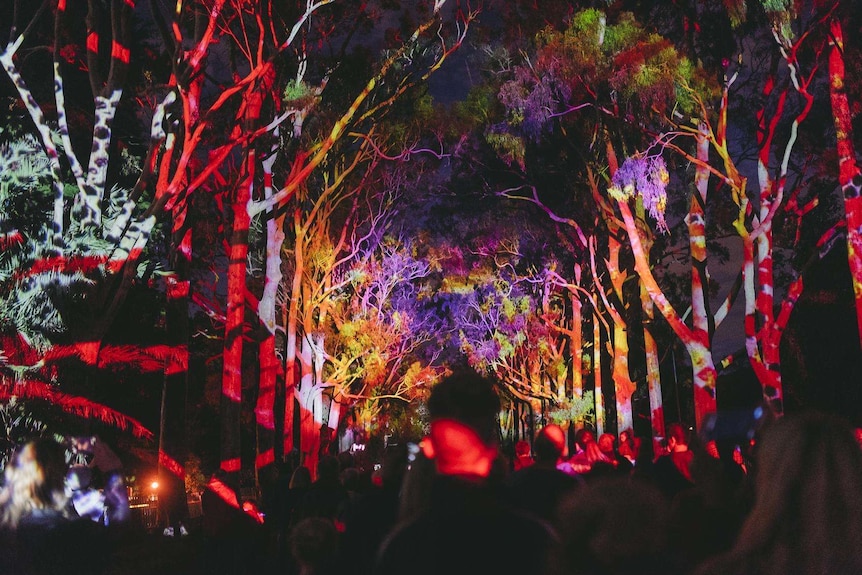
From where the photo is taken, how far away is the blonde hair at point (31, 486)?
141 inches

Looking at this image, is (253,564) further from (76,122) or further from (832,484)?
(76,122)

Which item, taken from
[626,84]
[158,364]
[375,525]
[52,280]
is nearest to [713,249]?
[626,84]

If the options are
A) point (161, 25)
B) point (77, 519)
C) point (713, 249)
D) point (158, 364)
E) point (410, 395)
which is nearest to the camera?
point (77, 519)

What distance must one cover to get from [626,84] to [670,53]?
118 cm

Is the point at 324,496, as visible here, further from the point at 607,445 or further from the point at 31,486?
the point at 31,486

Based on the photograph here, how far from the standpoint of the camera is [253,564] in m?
7.91

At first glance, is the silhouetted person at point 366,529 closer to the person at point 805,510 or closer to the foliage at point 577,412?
the person at point 805,510

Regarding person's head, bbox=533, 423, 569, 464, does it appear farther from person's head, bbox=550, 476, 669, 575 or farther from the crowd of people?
person's head, bbox=550, 476, 669, 575

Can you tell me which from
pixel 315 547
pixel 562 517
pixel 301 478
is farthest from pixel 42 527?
pixel 301 478

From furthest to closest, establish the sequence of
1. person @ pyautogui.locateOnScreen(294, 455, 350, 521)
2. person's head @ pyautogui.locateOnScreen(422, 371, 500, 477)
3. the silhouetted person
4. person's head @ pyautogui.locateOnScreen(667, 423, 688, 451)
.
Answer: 1. person's head @ pyautogui.locateOnScreen(667, 423, 688, 451)
2. person @ pyautogui.locateOnScreen(294, 455, 350, 521)
3. the silhouetted person
4. person's head @ pyautogui.locateOnScreen(422, 371, 500, 477)

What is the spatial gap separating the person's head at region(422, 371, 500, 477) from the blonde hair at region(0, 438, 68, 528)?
1.95 metres

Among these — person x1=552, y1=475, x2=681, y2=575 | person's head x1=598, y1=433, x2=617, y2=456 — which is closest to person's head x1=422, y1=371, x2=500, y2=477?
person x1=552, y1=475, x2=681, y2=575

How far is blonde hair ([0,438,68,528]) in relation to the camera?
358 centimetres

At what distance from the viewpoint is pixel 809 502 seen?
2270 mm
